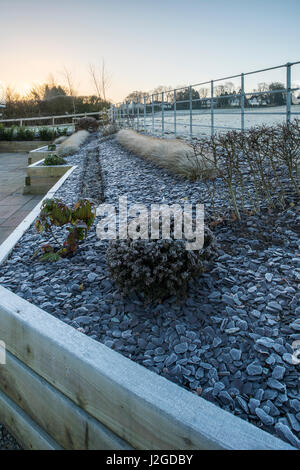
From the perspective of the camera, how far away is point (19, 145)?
59.0 feet

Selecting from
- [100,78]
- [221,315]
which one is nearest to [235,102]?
[221,315]

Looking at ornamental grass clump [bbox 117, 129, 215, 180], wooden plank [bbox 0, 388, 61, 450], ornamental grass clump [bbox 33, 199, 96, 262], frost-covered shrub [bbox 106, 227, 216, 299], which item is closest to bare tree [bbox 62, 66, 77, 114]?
ornamental grass clump [bbox 117, 129, 215, 180]

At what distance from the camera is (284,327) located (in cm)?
201

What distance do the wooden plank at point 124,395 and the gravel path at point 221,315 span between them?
0.30 meters

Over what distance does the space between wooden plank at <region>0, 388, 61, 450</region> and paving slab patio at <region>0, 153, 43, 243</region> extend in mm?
2883

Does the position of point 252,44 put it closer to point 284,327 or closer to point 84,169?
point 84,169

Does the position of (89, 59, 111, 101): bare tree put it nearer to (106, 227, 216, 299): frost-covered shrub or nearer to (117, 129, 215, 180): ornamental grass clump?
(117, 129, 215, 180): ornamental grass clump

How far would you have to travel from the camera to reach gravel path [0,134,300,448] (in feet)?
5.47

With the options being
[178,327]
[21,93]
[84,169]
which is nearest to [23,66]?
[84,169]

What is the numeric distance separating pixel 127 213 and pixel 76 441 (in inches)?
95.7

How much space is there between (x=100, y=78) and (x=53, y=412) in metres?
30.8

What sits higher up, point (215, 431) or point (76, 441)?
point (215, 431)

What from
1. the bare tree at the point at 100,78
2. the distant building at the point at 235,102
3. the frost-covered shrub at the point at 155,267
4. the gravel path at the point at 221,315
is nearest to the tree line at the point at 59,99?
the bare tree at the point at 100,78

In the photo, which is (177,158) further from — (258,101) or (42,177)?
(42,177)
